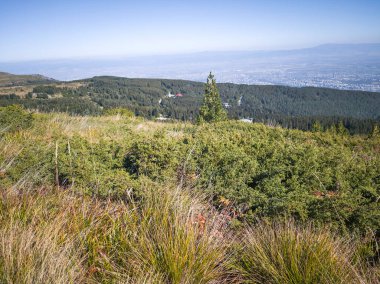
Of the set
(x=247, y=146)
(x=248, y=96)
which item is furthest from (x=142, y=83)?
(x=247, y=146)

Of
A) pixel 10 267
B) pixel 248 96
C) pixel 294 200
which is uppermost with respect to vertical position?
pixel 10 267

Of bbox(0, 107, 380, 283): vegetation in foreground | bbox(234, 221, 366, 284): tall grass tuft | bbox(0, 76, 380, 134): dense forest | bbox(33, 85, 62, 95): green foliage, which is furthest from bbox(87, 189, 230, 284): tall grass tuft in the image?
bbox(0, 76, 380, 134): dense forest

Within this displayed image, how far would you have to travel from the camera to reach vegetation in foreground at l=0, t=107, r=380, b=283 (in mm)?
2027

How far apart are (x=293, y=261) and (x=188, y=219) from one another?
0.94 m

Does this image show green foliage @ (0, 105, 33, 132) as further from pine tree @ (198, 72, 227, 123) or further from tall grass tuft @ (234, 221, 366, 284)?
pine tree @ (198, 72, 227, 123)

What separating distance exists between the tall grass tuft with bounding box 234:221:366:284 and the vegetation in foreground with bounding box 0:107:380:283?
0.01m

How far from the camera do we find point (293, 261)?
6.74ft

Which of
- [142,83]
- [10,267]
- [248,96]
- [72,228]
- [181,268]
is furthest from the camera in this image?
[248,96]

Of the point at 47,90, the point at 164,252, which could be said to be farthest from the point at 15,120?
the point at 47,90

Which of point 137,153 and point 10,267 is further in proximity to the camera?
point 137,153

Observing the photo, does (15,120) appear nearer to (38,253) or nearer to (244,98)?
(38,253)

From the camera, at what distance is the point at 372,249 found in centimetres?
255

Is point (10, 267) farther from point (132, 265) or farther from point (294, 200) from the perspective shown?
point (294, 200)

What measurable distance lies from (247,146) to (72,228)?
12.1 feet
